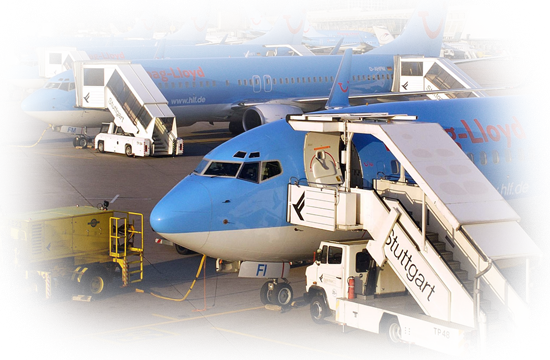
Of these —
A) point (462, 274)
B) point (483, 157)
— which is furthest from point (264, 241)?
point (483, 157)

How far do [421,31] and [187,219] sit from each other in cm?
3779

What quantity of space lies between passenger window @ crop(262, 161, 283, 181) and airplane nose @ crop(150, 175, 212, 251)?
1.33 m

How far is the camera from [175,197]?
16906mm

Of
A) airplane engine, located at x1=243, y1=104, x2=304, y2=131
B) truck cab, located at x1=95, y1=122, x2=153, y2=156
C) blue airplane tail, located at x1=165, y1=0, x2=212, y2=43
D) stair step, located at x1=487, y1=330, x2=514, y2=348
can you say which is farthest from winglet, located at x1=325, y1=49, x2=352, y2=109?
blue airplane tail, located at x1=165, y1=0, x2=212, y2=43

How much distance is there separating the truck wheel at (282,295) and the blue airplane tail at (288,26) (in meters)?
49.1

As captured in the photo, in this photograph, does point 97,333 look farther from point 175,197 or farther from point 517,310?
point 517,310

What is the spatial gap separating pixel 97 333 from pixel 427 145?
302 inches

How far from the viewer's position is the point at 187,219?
1645 centimetres

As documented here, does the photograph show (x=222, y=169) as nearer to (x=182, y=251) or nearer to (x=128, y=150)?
(x=182, y=251)

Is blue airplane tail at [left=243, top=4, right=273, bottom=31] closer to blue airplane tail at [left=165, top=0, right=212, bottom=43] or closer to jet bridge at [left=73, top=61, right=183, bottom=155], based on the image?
blue airplane tail at [left=165, top=0, right=212, bottom=43]

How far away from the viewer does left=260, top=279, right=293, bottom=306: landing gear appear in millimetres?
17438

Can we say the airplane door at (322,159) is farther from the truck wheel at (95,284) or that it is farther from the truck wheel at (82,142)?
the truck wheel at (82,142)

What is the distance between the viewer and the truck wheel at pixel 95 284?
18.3 m

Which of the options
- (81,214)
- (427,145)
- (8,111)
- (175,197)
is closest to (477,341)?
(427,145)
